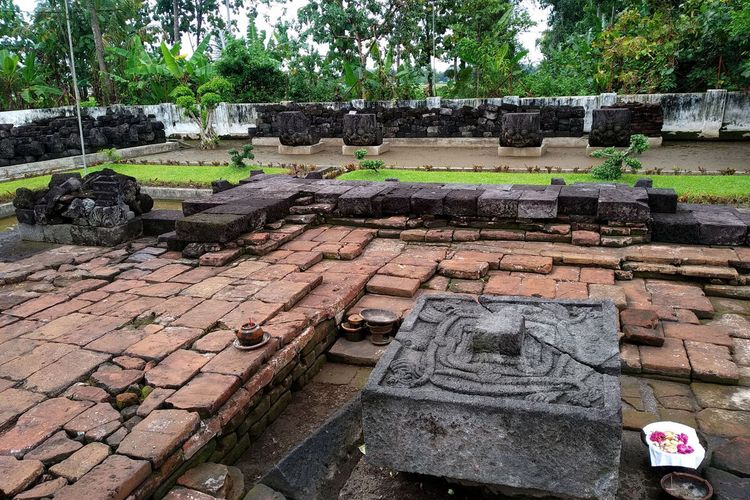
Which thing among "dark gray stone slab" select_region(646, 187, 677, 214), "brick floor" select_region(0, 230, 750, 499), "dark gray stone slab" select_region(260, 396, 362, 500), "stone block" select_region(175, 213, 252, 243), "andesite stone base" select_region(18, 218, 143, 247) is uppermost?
"dark gray stone slab" select_region(646, 187, 677, 214)

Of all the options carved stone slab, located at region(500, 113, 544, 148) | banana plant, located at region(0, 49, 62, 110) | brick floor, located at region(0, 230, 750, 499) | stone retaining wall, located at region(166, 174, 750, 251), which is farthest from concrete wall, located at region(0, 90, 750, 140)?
banana plant, located at region(0, 49, 62, 110)

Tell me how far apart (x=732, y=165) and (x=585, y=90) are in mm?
7705

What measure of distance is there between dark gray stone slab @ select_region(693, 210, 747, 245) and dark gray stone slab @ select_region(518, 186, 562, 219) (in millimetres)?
1551

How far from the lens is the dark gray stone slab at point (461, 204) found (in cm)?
681

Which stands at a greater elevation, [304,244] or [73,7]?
[73,7]

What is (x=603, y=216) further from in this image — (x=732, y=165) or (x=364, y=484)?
(x=732, y=165)

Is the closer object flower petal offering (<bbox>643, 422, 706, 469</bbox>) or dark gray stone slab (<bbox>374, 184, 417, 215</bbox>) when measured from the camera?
flower petal offering (<bbox>643, 422, 706, 469</bbox>)

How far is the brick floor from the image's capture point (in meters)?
3.02

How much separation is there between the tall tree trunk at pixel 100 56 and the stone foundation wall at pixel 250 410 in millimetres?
23225

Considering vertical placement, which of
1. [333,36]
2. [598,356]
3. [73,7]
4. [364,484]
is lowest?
[364,484]

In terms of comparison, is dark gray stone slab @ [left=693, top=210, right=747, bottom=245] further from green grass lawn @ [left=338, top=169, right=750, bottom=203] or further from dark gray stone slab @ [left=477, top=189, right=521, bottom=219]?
green grass lawn @ [left=338, top=169, right=750, bottom=203]

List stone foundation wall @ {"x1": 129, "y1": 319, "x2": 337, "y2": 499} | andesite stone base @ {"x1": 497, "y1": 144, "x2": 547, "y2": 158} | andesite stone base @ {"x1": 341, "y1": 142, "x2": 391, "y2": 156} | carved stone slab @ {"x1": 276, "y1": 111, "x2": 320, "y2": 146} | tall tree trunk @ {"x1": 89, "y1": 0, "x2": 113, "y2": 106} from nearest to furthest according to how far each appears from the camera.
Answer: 1. stone foundation wall @ {"x1": 129, "y1": 319, "x2": 337, "y2": 499}
2. andesite stone base @ {"x1": 497, "y1": 144, "x2": 547, "y2": 158}
3. andesite stone base @ {"x1": 341, "y1": 142, "x2": 391, "y2": 156}
4. carved stone slab @ {"x1": 276, "y1": 111, "x2": 320, "y2": 146}
5. tall tree trunk @ {"x1": 89, "y1": 0, "x2": 113, "y2": 106}

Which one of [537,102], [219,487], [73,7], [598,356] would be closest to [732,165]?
[537,102]

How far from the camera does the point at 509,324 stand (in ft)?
9.96
